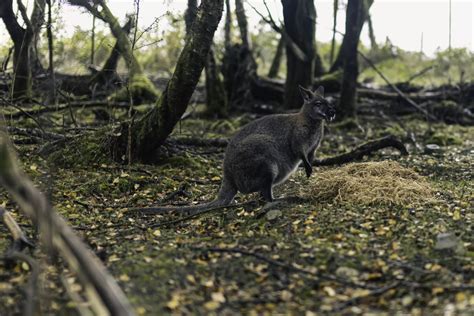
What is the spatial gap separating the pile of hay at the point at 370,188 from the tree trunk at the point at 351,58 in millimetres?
7549

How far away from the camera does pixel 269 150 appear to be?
7.81m

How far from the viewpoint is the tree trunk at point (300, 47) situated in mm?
16016

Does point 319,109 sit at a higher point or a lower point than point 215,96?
lower

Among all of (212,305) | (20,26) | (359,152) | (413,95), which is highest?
(20,26)

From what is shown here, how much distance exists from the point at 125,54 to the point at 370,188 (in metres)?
5.70

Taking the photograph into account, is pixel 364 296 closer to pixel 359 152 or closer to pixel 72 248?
pixel 72 248

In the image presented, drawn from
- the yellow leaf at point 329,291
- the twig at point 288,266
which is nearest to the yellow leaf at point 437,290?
the twig at point 288,266

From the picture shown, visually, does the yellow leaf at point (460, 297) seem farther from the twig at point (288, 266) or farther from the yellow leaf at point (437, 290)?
the twig at point (288, 266)

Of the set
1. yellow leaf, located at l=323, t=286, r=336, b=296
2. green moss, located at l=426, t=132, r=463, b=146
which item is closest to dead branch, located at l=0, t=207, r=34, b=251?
yellow leaf, located at l=323, t=286, r=336, b=296

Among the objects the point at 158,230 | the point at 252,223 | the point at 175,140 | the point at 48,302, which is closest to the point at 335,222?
the point at 252,223

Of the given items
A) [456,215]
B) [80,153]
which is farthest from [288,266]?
[80,153]

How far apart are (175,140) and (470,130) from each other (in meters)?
8.50

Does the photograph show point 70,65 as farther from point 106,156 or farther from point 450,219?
point 450,219

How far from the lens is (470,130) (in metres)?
15.8
